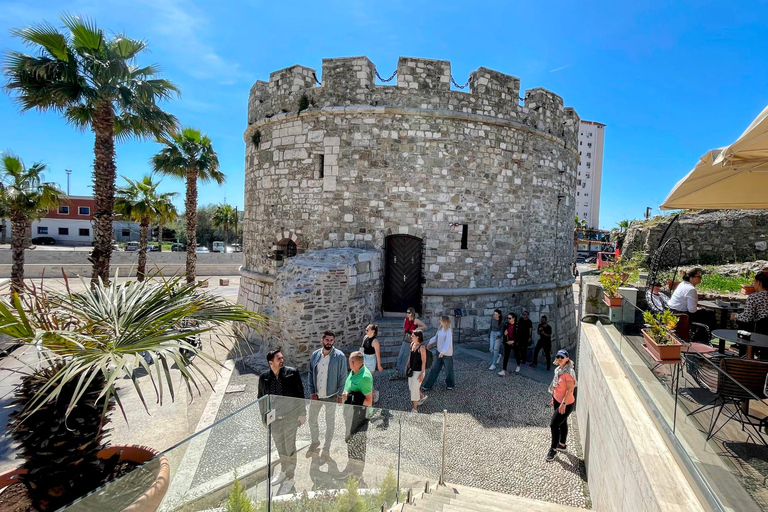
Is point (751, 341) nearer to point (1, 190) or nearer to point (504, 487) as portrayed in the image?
point (504, 487)

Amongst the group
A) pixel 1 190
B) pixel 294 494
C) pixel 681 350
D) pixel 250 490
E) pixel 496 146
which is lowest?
pixel 294 494

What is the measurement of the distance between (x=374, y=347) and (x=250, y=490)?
3.80m

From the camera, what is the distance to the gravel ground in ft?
11.3

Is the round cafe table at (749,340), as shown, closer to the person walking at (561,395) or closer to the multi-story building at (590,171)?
the person walking at (561,395)

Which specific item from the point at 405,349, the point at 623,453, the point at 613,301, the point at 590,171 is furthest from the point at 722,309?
the point at 590,171

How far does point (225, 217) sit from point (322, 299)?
111ft

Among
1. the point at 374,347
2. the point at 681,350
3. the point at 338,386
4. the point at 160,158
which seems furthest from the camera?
the point at 160,158

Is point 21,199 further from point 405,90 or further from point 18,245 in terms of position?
point 405,90

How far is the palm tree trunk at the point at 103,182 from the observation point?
30.0ft

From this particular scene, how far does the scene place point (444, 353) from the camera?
7.31 metres

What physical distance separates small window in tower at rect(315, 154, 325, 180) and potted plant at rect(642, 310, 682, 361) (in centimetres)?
865

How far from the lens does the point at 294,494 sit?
3637mm

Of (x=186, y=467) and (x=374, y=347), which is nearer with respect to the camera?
(x=186, y=467)

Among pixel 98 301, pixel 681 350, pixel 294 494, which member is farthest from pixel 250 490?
pixel 681 350
